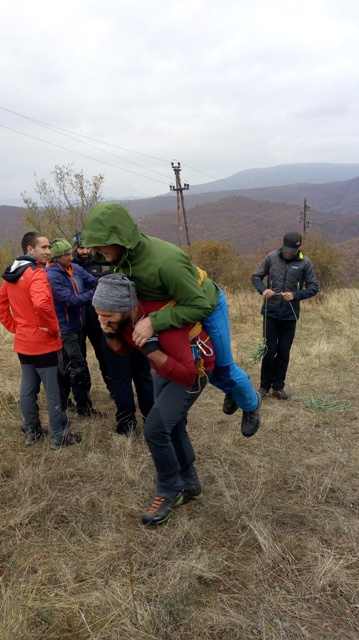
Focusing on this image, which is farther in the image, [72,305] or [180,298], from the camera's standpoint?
[72,305]

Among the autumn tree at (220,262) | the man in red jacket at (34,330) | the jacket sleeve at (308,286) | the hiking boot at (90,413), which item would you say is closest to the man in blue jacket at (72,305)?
the hiking boot at (90,413)

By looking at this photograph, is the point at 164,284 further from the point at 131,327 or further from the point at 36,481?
the point at 36,481

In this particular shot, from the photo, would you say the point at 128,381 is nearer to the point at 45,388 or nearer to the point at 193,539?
the point at 45,388

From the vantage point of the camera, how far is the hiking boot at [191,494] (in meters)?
2.63

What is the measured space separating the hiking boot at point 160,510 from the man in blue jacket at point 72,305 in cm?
169

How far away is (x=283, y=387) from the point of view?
4.62 m

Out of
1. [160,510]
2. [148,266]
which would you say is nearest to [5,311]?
[148,266]

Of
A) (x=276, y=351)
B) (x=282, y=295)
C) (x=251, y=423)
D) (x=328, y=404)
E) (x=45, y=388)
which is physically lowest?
(x=328, y=404)

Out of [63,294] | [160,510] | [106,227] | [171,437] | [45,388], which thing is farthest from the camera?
[63,294]

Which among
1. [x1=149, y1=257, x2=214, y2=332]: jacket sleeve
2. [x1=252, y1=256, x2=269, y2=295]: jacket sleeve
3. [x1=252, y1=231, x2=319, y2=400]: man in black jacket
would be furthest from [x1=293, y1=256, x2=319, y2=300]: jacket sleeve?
[x1=149, y1=257, x2=214, y2=332]: jacket sleeve

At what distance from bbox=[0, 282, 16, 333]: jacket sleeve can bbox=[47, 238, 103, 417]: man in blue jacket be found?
1.31 ft

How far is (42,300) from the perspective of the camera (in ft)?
9.82

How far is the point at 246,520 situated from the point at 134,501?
73 centimetres

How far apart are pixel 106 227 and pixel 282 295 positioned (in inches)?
109
